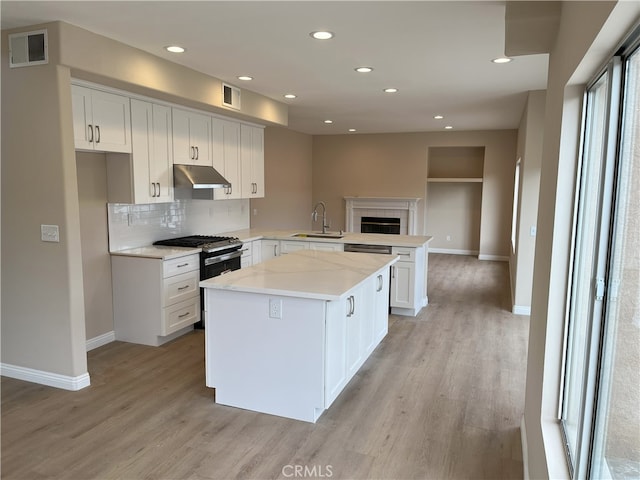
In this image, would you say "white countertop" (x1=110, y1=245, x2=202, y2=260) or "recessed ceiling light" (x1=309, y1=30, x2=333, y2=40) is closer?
"recessed ceiling light" (x1=309, y1=30, x2=333, y2=40)

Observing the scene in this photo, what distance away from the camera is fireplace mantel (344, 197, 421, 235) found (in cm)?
970

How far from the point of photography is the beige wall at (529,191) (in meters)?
5.15

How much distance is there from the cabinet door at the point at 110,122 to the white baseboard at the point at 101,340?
1.74 meters

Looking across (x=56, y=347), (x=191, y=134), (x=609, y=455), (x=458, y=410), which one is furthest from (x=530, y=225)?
(x=56, y=347)

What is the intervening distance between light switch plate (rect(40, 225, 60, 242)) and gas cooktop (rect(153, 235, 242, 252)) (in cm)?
152

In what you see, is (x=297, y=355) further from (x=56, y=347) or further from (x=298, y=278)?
(x=56, y=347)

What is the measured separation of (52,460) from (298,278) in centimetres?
178

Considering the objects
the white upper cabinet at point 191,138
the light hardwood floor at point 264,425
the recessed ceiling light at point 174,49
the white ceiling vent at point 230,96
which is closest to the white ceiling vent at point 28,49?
the recessed ceiling light at point 174,49

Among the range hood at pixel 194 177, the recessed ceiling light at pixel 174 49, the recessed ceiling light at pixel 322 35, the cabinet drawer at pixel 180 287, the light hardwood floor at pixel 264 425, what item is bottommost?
the light hardwood floor at pixel 264 425

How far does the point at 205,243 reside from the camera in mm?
4961

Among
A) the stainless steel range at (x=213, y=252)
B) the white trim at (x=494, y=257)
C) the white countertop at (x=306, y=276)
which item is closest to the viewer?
the white countertop at (x=306, y=276)

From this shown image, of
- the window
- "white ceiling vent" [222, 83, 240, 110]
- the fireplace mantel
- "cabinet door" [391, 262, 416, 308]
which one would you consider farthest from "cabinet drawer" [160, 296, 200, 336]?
the fireplace mantel

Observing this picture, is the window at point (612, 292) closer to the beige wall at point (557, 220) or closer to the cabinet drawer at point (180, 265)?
the beige wall at point (557, 220)

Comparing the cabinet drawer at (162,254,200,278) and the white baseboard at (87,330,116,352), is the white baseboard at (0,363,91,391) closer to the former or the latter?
the white baseboard at (87,330,116,352)
